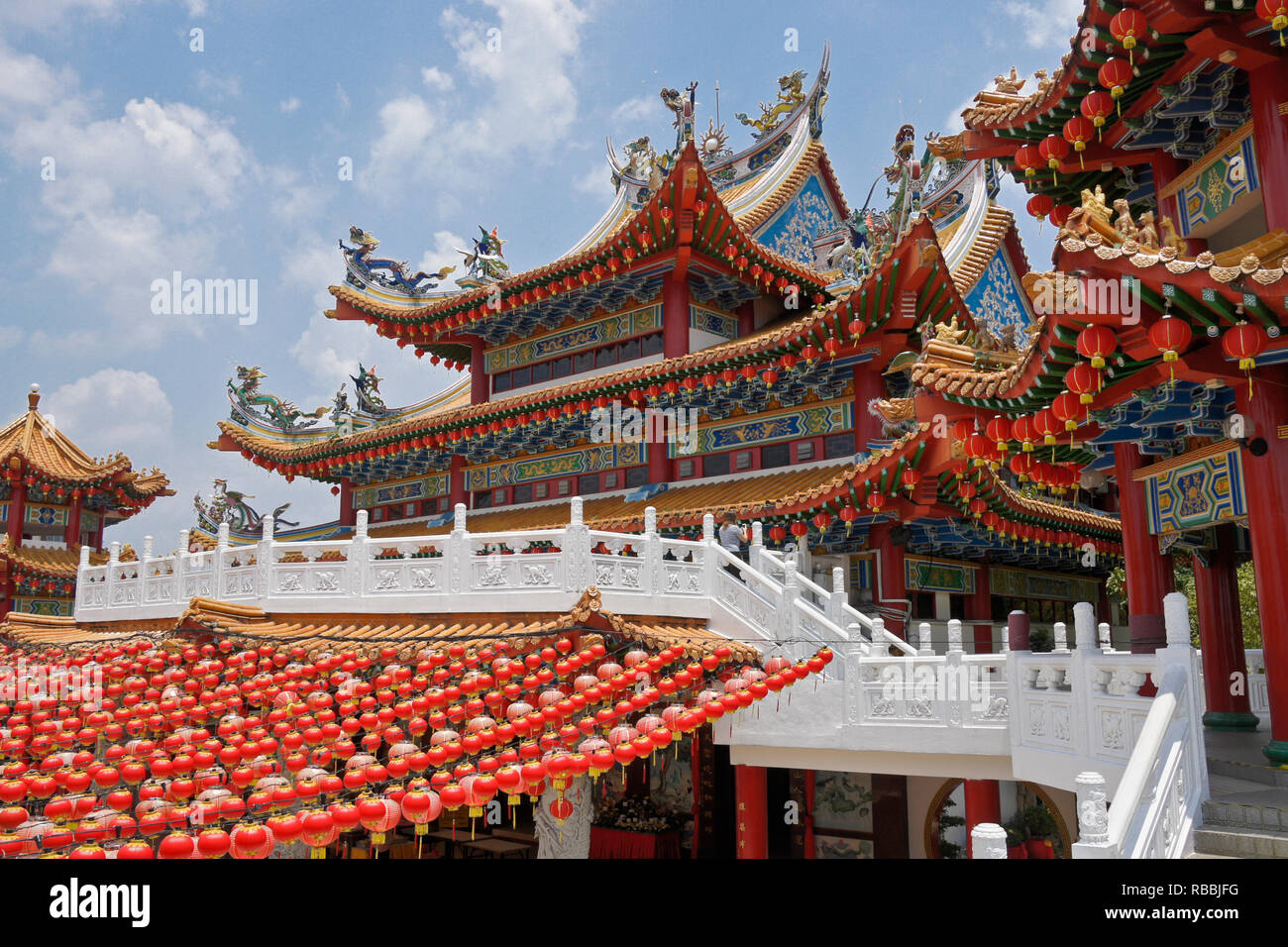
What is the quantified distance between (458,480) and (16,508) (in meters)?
12.4

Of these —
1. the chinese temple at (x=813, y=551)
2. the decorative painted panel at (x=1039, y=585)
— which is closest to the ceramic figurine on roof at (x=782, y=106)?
the chinese temple at (x=813, y=551)

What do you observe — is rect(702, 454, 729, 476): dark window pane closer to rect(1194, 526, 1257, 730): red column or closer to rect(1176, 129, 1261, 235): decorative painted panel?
rect(1194, 526, 1257, 730): red column

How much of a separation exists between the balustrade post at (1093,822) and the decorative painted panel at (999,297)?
12.2 m

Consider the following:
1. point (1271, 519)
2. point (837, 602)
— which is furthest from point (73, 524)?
point (1271, 519)

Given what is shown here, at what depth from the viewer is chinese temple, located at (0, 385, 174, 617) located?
23156mm

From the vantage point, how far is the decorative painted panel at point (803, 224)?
754 inches

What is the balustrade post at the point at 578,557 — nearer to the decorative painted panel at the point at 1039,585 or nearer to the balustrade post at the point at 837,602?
the balustrade post at the point at 837,602

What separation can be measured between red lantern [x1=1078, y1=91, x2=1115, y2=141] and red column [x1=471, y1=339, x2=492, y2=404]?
14.2 meters

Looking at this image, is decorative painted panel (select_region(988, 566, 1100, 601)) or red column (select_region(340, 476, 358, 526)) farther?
red column (select_region(340, 476, 358, 526))

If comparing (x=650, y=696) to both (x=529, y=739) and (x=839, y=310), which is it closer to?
(x=529, y=739)

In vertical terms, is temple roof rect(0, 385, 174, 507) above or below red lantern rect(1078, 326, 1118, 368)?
above

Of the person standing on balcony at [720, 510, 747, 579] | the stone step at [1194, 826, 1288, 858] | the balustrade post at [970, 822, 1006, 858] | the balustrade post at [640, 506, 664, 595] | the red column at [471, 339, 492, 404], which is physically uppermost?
the red column at [471, 339, 492, 404]

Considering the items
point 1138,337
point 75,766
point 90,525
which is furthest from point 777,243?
point 90,525

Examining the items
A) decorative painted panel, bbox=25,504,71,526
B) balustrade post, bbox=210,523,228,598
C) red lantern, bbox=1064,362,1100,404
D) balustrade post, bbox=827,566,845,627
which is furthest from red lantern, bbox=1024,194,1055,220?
decorative painted panel, bbox=25,504,71,526
